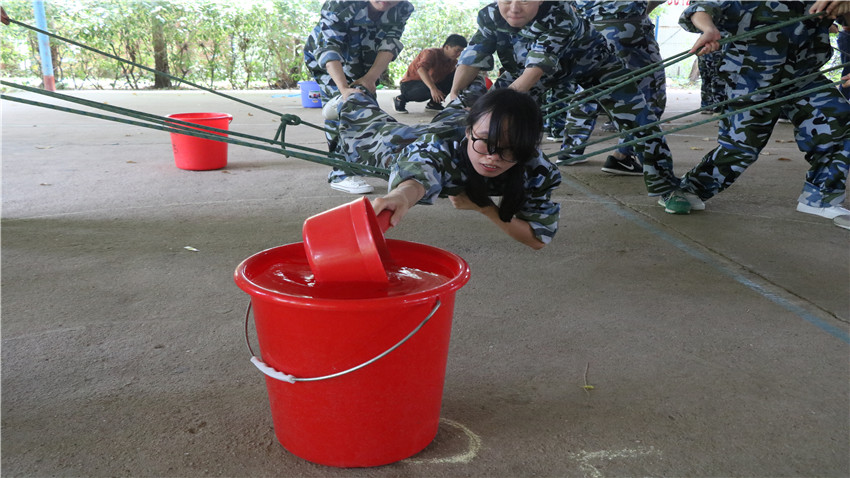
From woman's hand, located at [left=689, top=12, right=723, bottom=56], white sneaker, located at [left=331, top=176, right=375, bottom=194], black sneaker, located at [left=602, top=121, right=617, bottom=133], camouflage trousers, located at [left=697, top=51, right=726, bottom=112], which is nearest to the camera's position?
woman's hand, located at [left=689, top=12, right=723, bottom=56]

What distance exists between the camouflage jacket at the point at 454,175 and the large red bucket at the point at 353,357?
37cm

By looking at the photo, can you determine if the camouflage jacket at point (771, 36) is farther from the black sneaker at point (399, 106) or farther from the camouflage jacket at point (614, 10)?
the black sneaker at point (399, 106)

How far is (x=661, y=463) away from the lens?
1538mm

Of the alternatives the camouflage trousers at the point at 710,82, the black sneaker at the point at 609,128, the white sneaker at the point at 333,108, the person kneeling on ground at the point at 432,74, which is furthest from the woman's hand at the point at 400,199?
the camouflage trousers at the point at 710,82

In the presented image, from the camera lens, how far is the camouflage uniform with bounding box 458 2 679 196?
3.26 m

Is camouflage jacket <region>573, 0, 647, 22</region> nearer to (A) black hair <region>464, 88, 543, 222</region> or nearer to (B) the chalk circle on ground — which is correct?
(A) black hair <region>464, 88, 543, 222</region>

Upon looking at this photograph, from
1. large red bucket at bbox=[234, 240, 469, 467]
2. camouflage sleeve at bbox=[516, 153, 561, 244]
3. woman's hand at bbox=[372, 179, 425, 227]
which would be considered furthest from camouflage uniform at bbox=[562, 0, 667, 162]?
large red bucket at bbox=[234, 240, 469, 467]

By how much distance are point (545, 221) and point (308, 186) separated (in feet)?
8.02

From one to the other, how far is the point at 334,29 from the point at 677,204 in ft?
7.01

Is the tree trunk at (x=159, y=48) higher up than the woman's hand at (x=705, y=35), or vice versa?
the woman's hand at (x=705, y=35)

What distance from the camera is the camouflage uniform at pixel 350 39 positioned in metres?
3.63

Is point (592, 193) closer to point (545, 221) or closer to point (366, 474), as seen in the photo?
point (545, 221)

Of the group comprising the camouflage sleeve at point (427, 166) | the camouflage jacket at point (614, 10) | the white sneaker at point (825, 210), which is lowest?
the white sneaker at point (825, 210)

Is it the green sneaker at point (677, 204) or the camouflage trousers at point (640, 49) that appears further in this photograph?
the camouflage trousers at point (640, 49)
